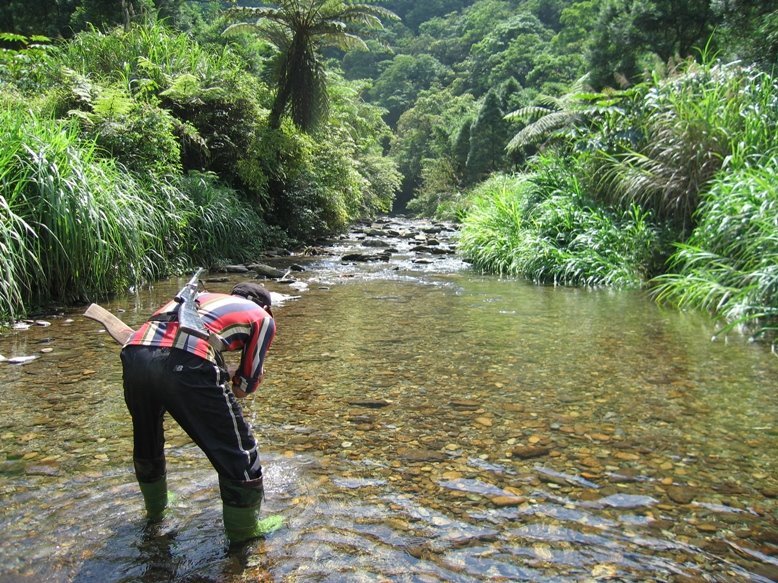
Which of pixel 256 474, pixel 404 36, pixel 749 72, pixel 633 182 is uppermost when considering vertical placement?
pixel 404 36

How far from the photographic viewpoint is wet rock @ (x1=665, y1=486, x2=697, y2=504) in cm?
246

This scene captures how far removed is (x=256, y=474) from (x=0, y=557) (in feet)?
3.13

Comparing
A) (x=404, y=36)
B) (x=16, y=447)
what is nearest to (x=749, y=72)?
(x=16, y=447)

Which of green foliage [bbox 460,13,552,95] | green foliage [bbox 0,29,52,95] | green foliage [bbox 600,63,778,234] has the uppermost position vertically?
green foliage [bbox 460,13,552,95]

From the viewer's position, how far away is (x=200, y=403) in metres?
2.05

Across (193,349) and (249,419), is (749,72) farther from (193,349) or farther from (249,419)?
(193,349)

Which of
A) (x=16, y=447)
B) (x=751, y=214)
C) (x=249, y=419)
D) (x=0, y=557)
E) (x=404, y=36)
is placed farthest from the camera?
(x=404, y=36)

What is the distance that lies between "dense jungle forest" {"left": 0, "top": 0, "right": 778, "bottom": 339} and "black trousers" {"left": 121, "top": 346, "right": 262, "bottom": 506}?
13.8 ft

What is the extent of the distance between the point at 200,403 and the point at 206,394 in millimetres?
40

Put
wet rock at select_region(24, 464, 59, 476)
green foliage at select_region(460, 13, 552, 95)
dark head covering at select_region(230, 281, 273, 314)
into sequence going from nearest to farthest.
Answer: dark head covering at select_region(230, 281, 273, 314), wet rock at select_region(24, 464, 59, 476), green foliage at select_region(460, 13, 552, 95)

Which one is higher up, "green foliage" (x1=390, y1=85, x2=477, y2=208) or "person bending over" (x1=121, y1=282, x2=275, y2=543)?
"green foliage" (x1=390, y1=85, x2=477, y2=208)

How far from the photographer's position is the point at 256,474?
2141 mm

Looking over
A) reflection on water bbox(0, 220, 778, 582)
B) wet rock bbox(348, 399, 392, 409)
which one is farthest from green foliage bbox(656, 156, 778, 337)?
wet rock bbox(348, 399, 392, 409)

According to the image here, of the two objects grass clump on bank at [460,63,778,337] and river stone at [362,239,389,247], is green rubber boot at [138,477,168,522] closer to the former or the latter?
grass clump on bank at [460,63,778,337]
